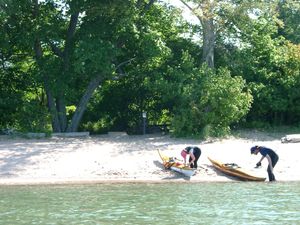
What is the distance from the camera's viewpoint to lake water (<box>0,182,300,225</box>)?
13062 mm

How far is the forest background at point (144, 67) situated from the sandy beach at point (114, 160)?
8.30ft

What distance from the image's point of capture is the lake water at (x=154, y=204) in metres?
13.1

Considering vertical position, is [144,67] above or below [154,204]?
above

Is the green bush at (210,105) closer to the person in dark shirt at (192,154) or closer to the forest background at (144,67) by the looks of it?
the forest background at (144,67)

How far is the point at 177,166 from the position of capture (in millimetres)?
19547

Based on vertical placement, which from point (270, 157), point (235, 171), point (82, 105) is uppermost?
point (82, 105)

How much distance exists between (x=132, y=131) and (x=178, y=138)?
531 cm

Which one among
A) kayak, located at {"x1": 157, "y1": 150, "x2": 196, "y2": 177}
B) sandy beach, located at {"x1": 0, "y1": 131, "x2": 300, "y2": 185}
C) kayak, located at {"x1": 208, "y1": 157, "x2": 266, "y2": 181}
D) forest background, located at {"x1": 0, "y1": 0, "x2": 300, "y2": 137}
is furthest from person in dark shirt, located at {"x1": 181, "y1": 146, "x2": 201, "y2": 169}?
forest background, located at {"x1": 0, "y1": 0, "x2": 300, "y2": 137}

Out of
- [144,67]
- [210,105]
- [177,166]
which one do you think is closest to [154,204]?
[177,166]

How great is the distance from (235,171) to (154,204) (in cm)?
520

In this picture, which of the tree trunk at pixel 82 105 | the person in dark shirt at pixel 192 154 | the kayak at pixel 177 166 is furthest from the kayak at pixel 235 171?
the tree trunk at pixel 82 105

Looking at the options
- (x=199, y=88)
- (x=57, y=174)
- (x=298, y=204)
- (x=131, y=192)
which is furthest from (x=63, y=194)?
(x=199, y=88)

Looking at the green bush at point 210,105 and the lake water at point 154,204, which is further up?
the green bush at point 210,105

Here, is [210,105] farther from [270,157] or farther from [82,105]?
[270,157]
